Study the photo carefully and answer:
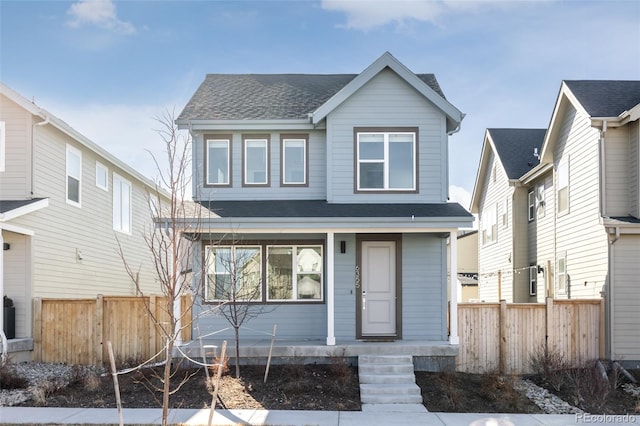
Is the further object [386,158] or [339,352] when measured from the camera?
[386,158]

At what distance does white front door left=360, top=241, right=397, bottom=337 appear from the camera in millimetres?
13727

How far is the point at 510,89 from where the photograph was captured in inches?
753

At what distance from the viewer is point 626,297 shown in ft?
44.0

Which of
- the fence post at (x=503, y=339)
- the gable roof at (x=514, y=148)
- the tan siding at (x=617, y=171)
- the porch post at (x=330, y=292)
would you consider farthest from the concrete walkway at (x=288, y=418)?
the gable roof at (x=514, y=148)

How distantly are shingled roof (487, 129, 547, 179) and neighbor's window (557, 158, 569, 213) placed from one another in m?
3.72

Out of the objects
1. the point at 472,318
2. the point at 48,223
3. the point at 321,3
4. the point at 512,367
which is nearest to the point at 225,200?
the point at 48,223

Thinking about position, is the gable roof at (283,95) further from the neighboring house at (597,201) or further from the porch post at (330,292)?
the neighboring house at (597,201)

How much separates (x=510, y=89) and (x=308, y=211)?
944 cm

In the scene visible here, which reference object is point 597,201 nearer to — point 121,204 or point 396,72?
point 396,72

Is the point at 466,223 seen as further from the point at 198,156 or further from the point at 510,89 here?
the point at 510,89

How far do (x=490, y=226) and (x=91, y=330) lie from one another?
52.6 ft

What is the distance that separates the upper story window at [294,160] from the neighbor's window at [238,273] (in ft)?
6.01

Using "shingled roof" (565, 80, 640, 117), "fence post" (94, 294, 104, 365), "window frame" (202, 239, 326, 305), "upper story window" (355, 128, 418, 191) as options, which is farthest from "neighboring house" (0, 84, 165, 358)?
"shingled roof" (565, 80, 640, 117)

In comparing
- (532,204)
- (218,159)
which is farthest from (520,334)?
(532,204)
